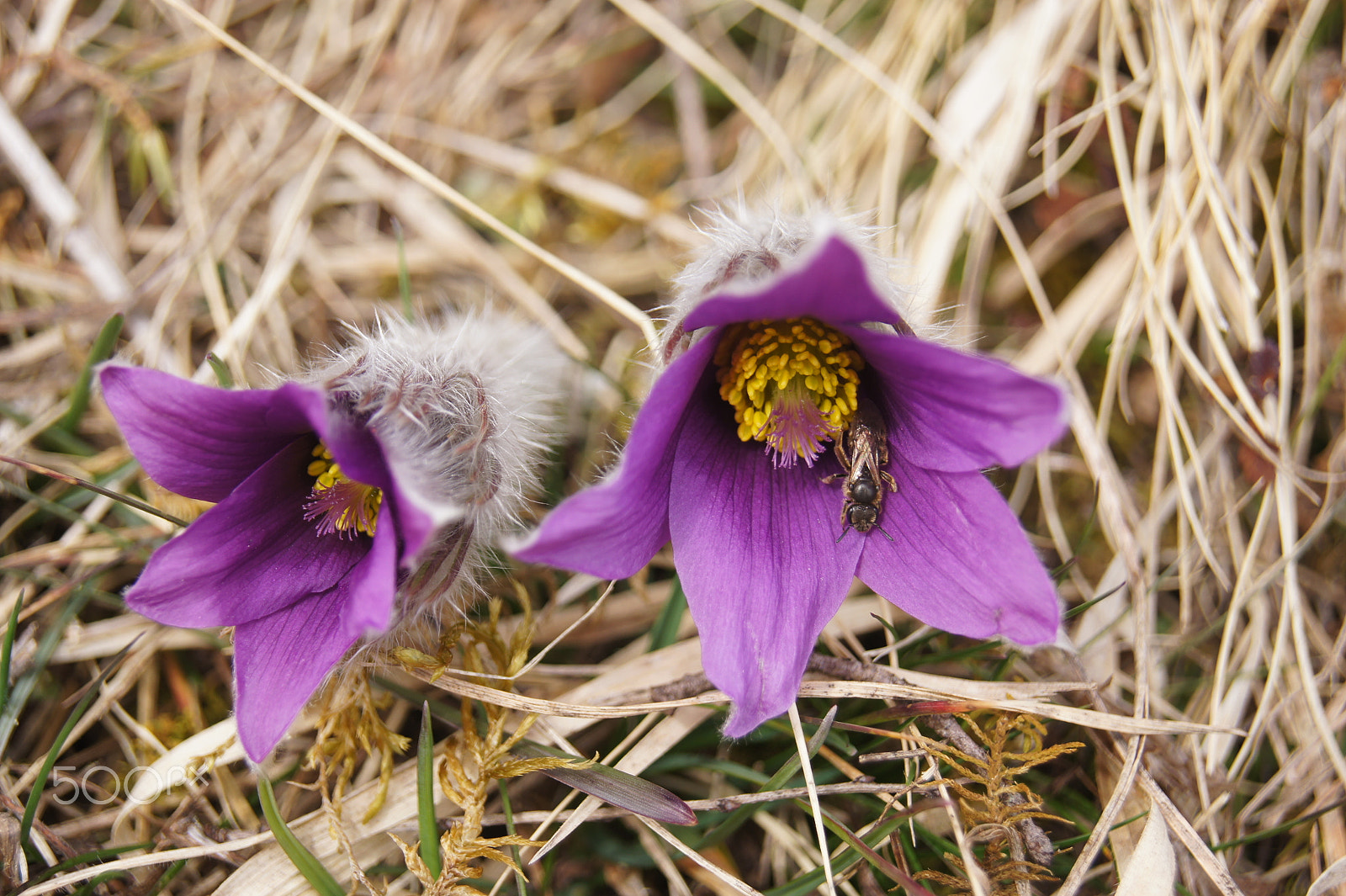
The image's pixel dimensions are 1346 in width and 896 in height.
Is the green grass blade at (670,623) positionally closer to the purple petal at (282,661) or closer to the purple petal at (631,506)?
the purple petal at (631,506)

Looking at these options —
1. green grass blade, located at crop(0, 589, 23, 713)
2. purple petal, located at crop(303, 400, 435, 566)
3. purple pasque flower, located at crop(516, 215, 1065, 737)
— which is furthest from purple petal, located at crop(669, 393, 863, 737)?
green grass blade, located at crop(0, 589, 23, 713)

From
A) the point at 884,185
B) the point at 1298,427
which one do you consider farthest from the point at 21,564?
the point at 1298,427

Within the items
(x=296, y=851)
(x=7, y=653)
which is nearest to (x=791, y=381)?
(x=296, y=851)

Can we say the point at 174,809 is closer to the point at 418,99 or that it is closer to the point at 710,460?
the point at 710,460

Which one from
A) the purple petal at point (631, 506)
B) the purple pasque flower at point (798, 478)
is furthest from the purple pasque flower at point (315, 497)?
the purple pasque flower at point (798, 478)

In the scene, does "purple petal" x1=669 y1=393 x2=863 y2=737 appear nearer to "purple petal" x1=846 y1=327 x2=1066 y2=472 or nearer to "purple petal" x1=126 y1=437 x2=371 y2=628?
"purple petal" x1=846 y1=327 x2=1066 y2=472

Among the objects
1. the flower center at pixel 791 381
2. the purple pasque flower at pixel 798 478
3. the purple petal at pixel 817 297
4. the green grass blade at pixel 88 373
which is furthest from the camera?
the green grass blade at pixel 88 373
